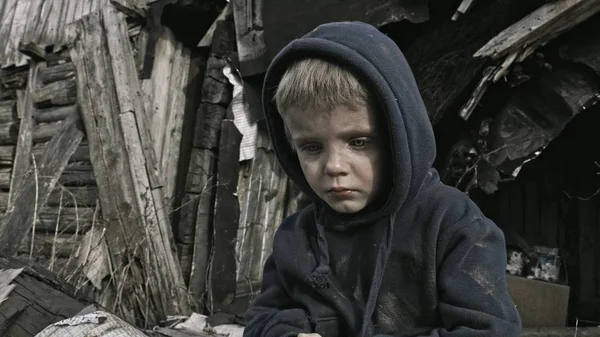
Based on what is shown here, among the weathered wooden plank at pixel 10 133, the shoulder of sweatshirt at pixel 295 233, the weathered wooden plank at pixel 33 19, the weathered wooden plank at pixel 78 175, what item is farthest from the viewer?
the weathered wooden plank at pixel 33 19

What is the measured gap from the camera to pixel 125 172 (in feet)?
15.0

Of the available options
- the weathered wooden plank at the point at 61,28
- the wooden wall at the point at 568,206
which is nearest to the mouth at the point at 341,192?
the wooden wall at the point at 568,206

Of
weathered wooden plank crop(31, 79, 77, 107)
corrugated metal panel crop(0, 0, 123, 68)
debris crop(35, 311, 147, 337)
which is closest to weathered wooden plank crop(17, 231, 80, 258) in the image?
weathered wooden plank crop(31, 79, 77, 107)

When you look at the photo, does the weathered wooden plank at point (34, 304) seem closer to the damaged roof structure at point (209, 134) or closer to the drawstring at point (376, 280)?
the damaged roof structure at point (209, 134)

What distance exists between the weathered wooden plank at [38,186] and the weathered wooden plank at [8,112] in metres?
1.29

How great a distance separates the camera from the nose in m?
1.22

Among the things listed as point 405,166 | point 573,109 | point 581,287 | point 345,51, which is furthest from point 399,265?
point 581,287

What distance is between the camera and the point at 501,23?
349 centimetres

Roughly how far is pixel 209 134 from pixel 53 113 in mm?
1730

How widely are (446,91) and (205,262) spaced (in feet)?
9.14

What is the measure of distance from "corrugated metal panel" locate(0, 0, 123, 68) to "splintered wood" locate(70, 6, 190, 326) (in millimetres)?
930

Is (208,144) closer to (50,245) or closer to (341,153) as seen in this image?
(50,245)

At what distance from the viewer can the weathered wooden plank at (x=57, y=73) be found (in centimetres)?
533

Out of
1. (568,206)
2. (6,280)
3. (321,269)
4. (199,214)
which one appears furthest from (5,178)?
(568,206)
